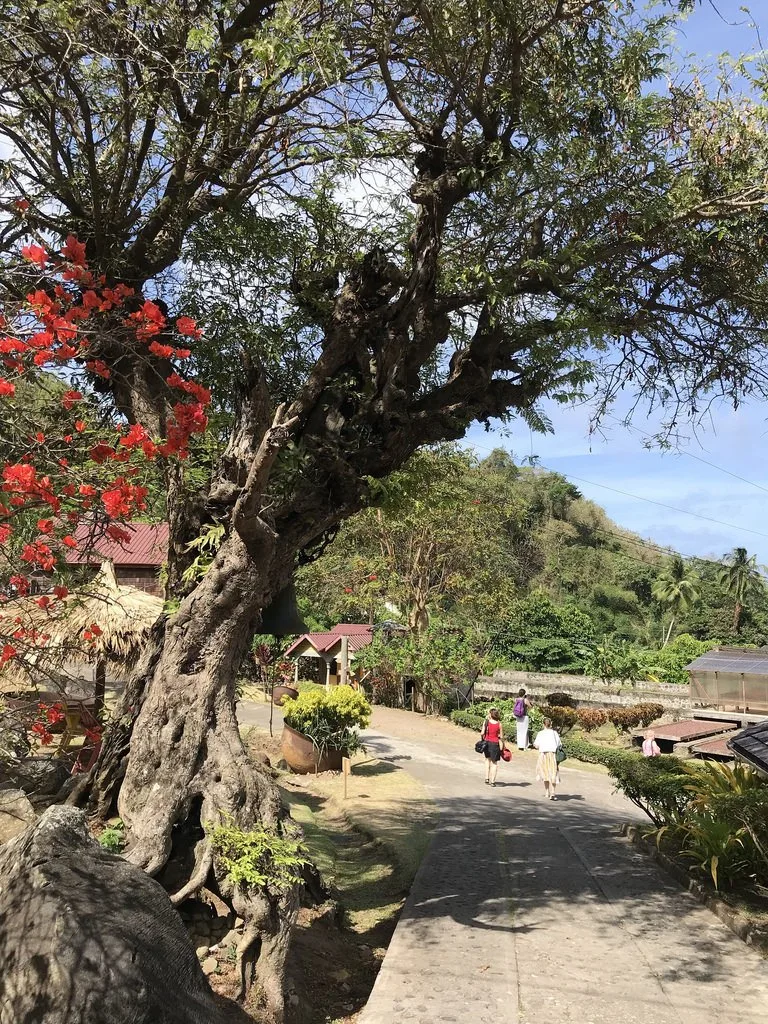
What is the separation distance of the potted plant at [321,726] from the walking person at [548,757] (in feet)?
10.5

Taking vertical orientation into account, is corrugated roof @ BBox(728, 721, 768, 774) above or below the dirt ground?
above

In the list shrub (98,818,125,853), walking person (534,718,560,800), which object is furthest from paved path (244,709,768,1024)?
walking person (534,718,560,800)

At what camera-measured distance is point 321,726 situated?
555 inches

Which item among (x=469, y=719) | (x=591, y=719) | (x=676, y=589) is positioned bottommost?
(x=469, y=719)

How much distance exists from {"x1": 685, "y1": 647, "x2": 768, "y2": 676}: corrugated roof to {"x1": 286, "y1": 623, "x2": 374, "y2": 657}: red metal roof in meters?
10.1

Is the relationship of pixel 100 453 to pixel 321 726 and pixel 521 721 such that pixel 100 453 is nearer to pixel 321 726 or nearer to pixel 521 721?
pixel 321 726

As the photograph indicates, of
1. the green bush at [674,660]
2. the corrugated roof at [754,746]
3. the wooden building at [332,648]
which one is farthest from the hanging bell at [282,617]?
the green bush at [674,660]

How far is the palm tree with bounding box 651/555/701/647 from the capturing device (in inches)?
1957

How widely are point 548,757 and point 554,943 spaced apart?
7625 millimetres

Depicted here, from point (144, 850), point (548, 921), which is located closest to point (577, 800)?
point (548, 921)

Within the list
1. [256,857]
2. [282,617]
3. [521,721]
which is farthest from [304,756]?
[256,857]

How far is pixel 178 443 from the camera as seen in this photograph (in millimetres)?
5168

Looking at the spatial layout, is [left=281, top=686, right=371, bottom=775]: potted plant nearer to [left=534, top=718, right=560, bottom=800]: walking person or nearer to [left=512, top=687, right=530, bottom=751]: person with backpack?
[left=534, top=718, right=560, bottom=800]: walking person

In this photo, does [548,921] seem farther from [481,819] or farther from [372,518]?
[372,518]
